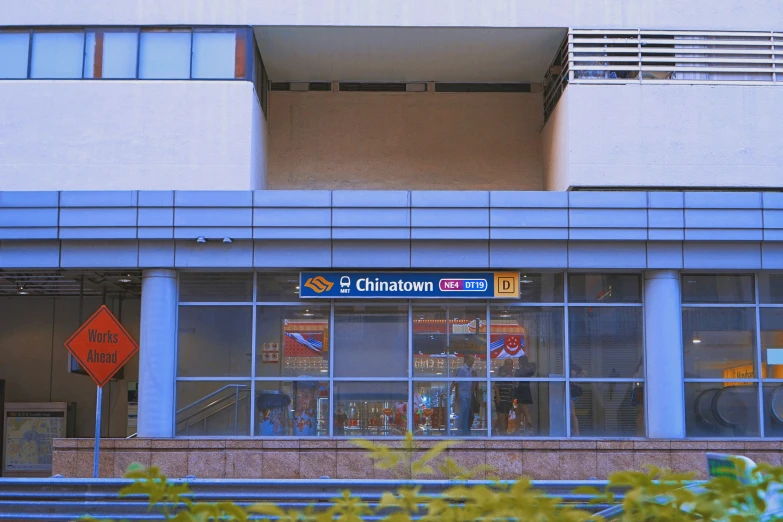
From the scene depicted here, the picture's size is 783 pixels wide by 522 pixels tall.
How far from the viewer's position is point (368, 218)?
1655 centimetres

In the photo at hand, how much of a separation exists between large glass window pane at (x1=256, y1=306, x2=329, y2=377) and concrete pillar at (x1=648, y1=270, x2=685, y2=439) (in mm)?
5693

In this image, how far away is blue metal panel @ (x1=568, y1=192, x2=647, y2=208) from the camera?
654 inches

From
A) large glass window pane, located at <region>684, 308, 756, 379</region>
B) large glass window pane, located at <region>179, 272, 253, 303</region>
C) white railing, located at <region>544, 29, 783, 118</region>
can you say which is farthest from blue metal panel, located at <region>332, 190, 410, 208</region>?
large glass window pane, located at <region>684, 308, 756, 379</region>

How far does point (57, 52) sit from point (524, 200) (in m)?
8.83

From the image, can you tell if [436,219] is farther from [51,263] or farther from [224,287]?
[51,263]

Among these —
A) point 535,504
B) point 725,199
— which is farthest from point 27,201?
point 535,504

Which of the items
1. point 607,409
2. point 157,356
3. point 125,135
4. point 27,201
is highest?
point 125,135

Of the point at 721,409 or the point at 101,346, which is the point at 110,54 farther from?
the point at 721,409

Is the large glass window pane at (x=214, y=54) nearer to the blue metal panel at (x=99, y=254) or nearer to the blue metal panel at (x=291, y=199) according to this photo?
the blue metal panel at (x=291, y=199)

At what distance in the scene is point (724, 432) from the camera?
16.8 m

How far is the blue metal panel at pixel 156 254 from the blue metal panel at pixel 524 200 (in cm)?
565

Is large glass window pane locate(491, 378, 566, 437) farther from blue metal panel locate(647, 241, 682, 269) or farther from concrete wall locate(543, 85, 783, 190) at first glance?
concrete wall locate(543, 85, 783, 190)

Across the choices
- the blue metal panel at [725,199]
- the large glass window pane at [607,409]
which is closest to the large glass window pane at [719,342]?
the large glass window pane at [607,409]

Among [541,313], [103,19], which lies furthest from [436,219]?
[103,19]
